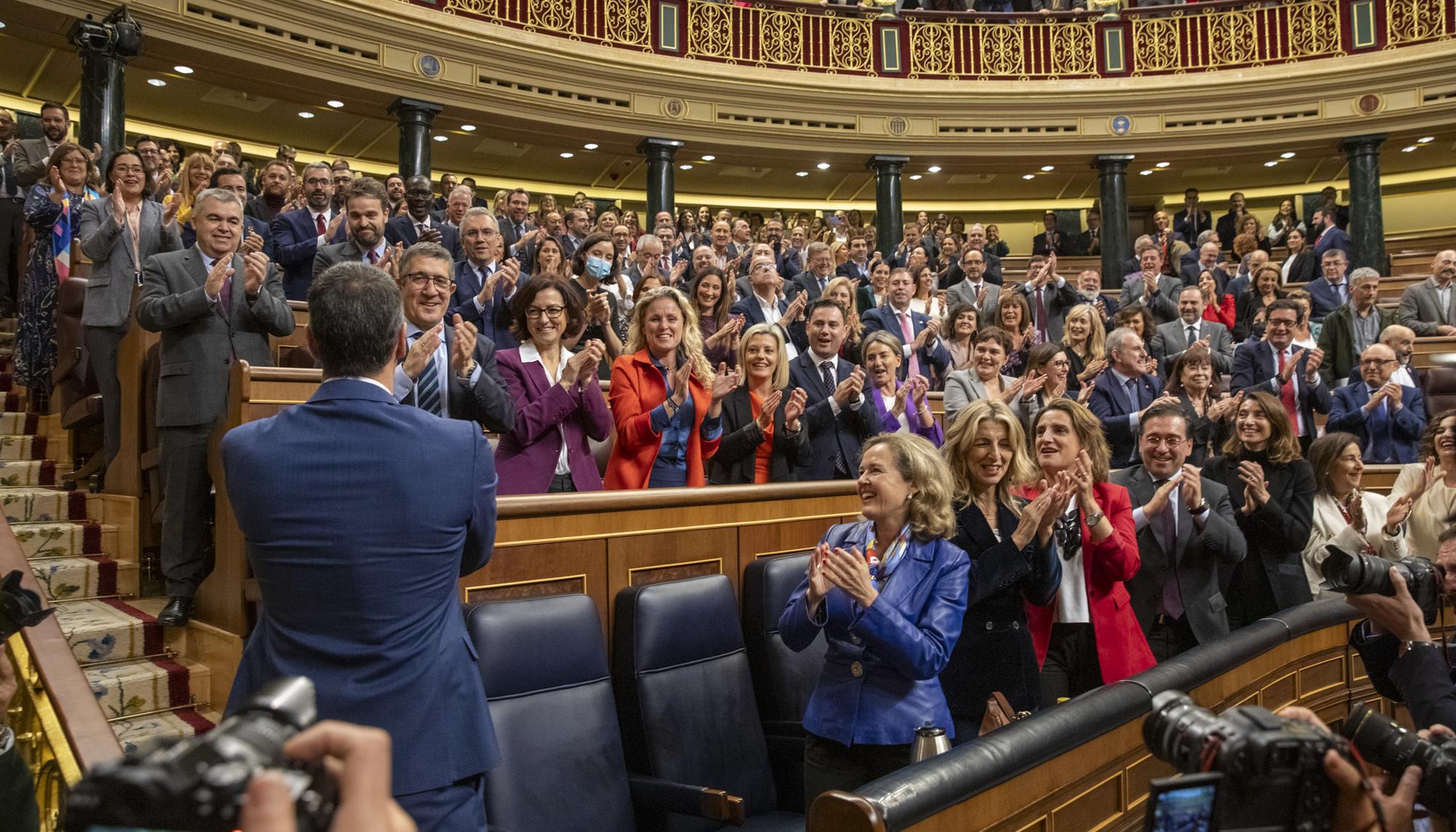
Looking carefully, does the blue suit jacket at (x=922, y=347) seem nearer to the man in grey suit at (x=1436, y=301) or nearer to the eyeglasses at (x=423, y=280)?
the eyeglasses at (x=423, y=280)

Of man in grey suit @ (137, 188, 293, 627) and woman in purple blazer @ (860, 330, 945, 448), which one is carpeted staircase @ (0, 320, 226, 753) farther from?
woman in purple blazer @ (860, 330, 945, 448)

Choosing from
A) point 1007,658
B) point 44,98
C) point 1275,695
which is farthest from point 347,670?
point 44,98

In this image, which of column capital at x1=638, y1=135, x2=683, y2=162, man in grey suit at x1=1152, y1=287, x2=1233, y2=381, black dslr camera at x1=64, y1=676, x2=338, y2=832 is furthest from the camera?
column capital at x1=638, y1=135, x2=683, y2=162

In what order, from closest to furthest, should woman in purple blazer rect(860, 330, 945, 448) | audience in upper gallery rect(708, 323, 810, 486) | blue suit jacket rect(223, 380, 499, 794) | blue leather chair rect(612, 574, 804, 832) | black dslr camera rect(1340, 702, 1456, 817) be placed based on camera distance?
black dslr camera rect(1340, 702, 1456, 817) < blue suit jacket rect(223, 380, 499, 794) < blue leather chair rect(612, 574, 804, 832) < audience in upper gallery rect(708, 323, 810, 486) < woman in purple blazer rect(860, 330, 945, 448)

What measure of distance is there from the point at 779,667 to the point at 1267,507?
151 cm

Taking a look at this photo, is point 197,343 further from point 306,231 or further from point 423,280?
point 306,231

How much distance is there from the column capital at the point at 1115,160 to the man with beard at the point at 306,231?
857 cm

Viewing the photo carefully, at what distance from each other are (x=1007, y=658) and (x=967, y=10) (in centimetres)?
1011

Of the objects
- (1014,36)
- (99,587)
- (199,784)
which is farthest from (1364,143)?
(199,784)

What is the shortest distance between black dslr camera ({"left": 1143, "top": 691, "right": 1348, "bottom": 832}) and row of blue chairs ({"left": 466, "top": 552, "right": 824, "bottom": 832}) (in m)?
1.10

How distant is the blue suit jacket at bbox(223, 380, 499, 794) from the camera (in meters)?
1.28

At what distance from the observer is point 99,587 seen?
3098 millimetres

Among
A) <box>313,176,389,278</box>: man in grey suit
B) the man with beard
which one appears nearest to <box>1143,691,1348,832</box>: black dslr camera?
<box>313,176,389,278</box>: man in grey suit

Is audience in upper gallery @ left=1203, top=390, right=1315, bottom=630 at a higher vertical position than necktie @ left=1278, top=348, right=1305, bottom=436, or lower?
lower
